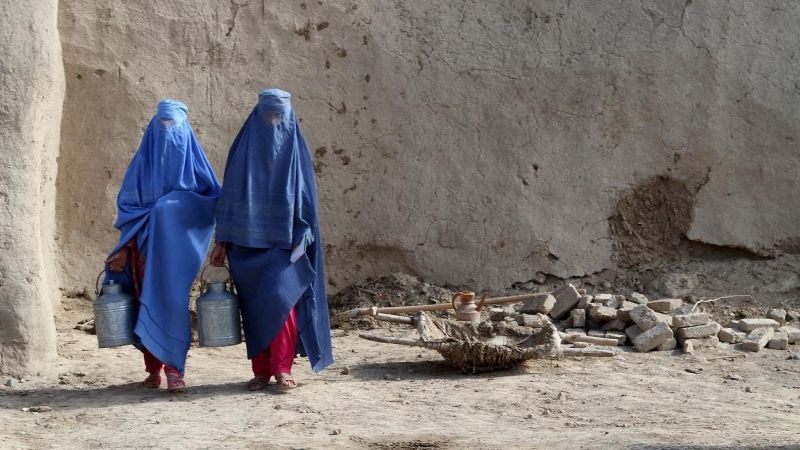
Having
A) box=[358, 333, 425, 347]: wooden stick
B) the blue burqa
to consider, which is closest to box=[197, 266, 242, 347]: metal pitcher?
the blue burqa

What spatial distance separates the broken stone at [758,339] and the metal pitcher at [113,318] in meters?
3.74

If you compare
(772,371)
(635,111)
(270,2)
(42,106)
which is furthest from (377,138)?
(772,371)

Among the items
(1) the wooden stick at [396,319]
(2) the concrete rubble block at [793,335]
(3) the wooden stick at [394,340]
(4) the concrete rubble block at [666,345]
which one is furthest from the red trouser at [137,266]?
(2) the concrete rubble block at [793,335]

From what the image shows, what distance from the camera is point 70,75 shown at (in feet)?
24.8

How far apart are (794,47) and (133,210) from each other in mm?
5486

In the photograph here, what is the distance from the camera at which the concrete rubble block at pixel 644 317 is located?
6862 mm

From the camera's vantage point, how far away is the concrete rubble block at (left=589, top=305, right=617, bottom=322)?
7.05 metres

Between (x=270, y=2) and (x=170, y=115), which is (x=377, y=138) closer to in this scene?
(x=270, y=2)

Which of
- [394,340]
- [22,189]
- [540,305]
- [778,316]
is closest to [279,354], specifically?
[394,340]

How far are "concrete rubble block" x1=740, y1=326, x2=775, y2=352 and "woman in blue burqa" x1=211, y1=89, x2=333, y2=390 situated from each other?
9.21ft

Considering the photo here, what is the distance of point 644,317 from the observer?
6.89 meters

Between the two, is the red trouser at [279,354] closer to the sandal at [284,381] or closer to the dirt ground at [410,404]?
the sandal at [284,381]

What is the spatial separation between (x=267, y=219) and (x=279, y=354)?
0.70 m

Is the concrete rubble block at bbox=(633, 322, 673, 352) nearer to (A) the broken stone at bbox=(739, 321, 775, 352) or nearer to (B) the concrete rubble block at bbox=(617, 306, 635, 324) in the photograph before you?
(B) the concrete rubble block at bbox=(617, 306, 635, 324)
